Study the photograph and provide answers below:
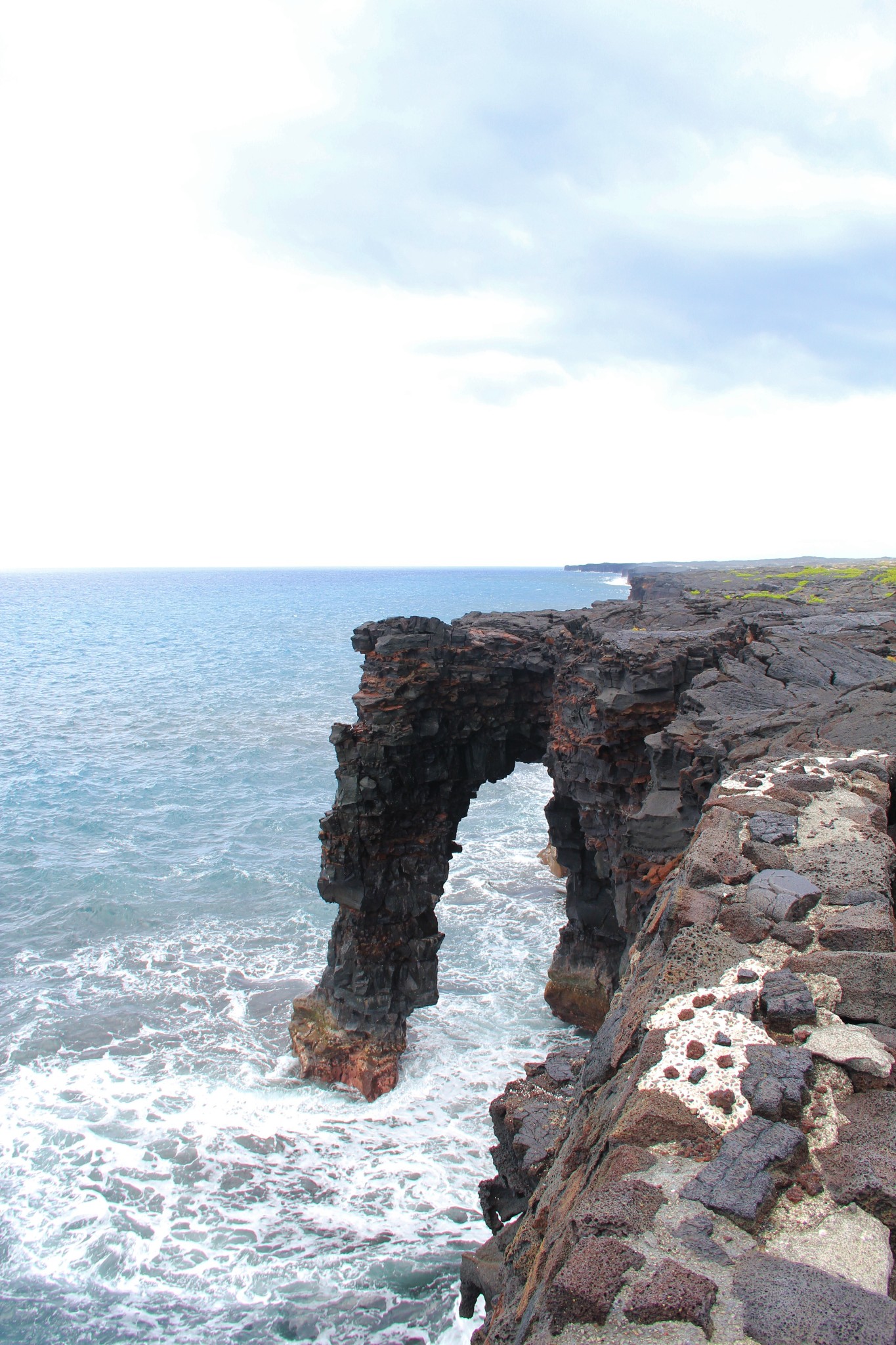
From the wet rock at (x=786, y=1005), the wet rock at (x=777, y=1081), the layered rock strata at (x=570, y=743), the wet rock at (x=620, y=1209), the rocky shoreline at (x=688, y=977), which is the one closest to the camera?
the rocky shoreline at (x=688, y=977)

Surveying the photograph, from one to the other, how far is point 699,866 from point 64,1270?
17969 millimetres

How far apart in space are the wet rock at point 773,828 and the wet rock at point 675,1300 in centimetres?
484

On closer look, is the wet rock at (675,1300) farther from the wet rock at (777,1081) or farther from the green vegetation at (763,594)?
the green vegetation at (763,594)

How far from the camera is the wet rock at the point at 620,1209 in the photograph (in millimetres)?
3943

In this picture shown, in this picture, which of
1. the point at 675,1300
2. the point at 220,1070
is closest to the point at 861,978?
the point at 675,1300

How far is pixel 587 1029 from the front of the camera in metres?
25.6

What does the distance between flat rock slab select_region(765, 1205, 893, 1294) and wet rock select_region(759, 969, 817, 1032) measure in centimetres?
132

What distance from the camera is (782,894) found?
22.0ft

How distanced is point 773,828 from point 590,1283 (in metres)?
5.34

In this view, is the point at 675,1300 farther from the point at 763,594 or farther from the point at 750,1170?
the point at 763,594

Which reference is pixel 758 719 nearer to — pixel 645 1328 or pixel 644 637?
pixel 644 637

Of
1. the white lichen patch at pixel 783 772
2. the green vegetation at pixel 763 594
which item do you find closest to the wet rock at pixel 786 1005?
the white lichen patch at pixel 783 772

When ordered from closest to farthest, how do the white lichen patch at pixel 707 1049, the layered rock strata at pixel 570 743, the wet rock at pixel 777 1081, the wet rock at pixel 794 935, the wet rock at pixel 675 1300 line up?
the wet rock at pixel 675 1300 → the wet rock at pixel 777 1081 → the white lichen patch at pixel 707 1049 → the wet rock at pixel 794 935 → the layered rock strata at pixel 570 743

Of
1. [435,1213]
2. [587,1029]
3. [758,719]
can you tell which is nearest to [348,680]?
[587,1029]
